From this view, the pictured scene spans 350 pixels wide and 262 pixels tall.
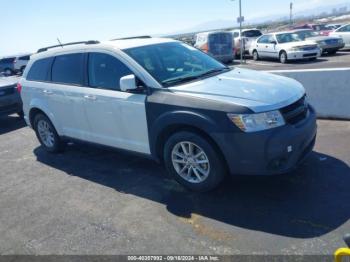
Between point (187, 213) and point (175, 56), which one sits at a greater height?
point (175, 56)

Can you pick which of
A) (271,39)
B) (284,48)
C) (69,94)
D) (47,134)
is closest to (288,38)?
(271,39)

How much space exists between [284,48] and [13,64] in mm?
20582

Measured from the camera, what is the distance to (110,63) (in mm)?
4996

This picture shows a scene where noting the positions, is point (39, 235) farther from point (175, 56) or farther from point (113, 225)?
point (175, 56)

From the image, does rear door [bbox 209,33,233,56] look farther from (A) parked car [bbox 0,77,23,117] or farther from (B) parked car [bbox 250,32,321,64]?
(A) parked car [bbox 0,77,23,117]

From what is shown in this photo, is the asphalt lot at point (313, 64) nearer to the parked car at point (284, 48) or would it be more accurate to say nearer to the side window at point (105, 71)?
the parked car at point (284, 48)

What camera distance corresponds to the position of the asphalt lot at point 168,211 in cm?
346

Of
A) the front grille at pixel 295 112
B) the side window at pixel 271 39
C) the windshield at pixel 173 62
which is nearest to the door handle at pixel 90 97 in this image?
the windshield at pixel 173 62

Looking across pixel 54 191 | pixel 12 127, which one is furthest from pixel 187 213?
pixel 12 127

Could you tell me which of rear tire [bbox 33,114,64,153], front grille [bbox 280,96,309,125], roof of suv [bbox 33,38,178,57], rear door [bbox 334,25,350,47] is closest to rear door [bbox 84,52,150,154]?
roof of suv [bbox 33,38,178,57]

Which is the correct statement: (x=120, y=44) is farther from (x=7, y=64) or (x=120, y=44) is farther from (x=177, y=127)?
(x=7, y=64)

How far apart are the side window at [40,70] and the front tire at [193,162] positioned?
290 centimetres

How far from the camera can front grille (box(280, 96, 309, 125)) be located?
13.1 ft

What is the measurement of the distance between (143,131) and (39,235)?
1.70 meters
